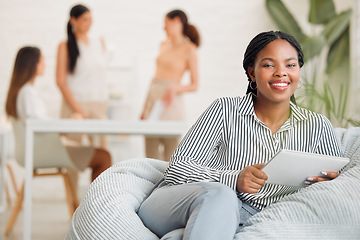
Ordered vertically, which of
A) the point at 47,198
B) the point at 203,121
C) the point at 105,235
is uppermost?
the point at 203,121

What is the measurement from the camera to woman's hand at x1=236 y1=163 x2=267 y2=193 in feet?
4.63

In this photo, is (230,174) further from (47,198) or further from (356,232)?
(47,198)

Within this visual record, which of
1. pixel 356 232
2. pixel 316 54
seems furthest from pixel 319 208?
pixel 316 54

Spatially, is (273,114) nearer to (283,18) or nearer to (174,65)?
(174,65)

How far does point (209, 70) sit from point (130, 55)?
90 cm

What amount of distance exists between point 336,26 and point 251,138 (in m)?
3.87

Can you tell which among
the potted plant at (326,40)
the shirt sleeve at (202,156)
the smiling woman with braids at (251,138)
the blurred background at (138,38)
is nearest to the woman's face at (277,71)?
the smiling woman with braids at (251,138)

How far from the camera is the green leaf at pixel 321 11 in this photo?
16.9ft

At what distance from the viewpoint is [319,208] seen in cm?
Result: 142

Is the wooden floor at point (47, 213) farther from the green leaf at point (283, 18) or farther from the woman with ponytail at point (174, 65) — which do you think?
the green leaf at point (283, 18)

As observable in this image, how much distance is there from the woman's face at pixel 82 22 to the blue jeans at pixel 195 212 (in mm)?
2356

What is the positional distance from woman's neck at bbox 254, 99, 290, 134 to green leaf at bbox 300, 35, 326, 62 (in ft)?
11.4

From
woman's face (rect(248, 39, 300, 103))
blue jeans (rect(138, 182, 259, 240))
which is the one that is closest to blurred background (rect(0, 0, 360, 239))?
woman's face (rect(248, 39, 300, 103))

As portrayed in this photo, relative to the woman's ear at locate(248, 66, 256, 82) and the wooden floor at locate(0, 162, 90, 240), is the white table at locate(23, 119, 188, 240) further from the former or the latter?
the woman's ear at locate(248, 66, 256, 82)
